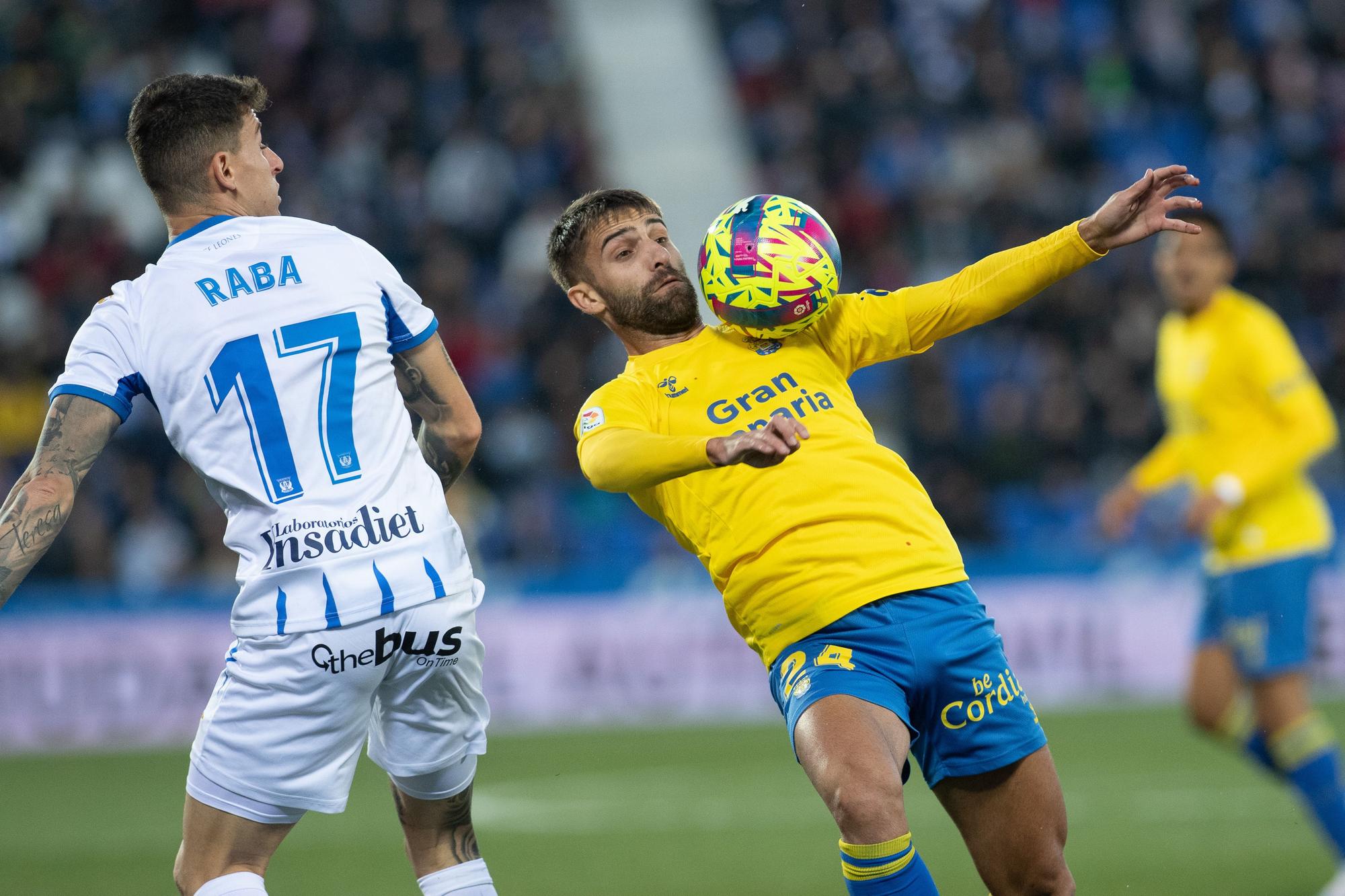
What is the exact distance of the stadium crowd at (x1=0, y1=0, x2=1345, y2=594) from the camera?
12469 millimetres

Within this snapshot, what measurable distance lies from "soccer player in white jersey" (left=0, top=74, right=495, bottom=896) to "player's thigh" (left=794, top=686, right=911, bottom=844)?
0.86 m

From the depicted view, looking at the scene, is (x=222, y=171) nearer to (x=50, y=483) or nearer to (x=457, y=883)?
(x=50, y=483)

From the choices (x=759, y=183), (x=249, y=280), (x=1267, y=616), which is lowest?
(x=1267, y=616)

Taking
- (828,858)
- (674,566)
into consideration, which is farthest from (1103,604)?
(828,858)

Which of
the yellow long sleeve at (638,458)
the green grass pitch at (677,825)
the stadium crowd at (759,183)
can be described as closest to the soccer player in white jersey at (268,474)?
the yellow long sleeve at (638,458)

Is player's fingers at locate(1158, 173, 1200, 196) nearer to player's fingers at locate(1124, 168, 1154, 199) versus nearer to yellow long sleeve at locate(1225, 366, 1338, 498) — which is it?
player's fingers at locate(1124, 168, 1154, 199)

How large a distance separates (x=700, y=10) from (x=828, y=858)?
14073 millimetres

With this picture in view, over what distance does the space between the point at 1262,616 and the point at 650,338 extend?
129 inches

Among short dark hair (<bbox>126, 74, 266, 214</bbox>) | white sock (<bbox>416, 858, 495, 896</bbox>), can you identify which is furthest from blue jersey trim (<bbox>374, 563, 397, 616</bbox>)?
short dark hair (<bbox>126, 74, 266, 214</bbox>)

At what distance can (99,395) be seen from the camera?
138 inches

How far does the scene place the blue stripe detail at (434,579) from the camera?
364cm

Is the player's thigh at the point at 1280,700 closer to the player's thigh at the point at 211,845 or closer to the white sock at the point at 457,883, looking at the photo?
the white sock at the point at 457,883

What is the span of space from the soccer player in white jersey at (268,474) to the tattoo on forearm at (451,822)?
0.91 feet

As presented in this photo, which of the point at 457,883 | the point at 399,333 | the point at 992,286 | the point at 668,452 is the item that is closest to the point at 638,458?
the point at 668,452
